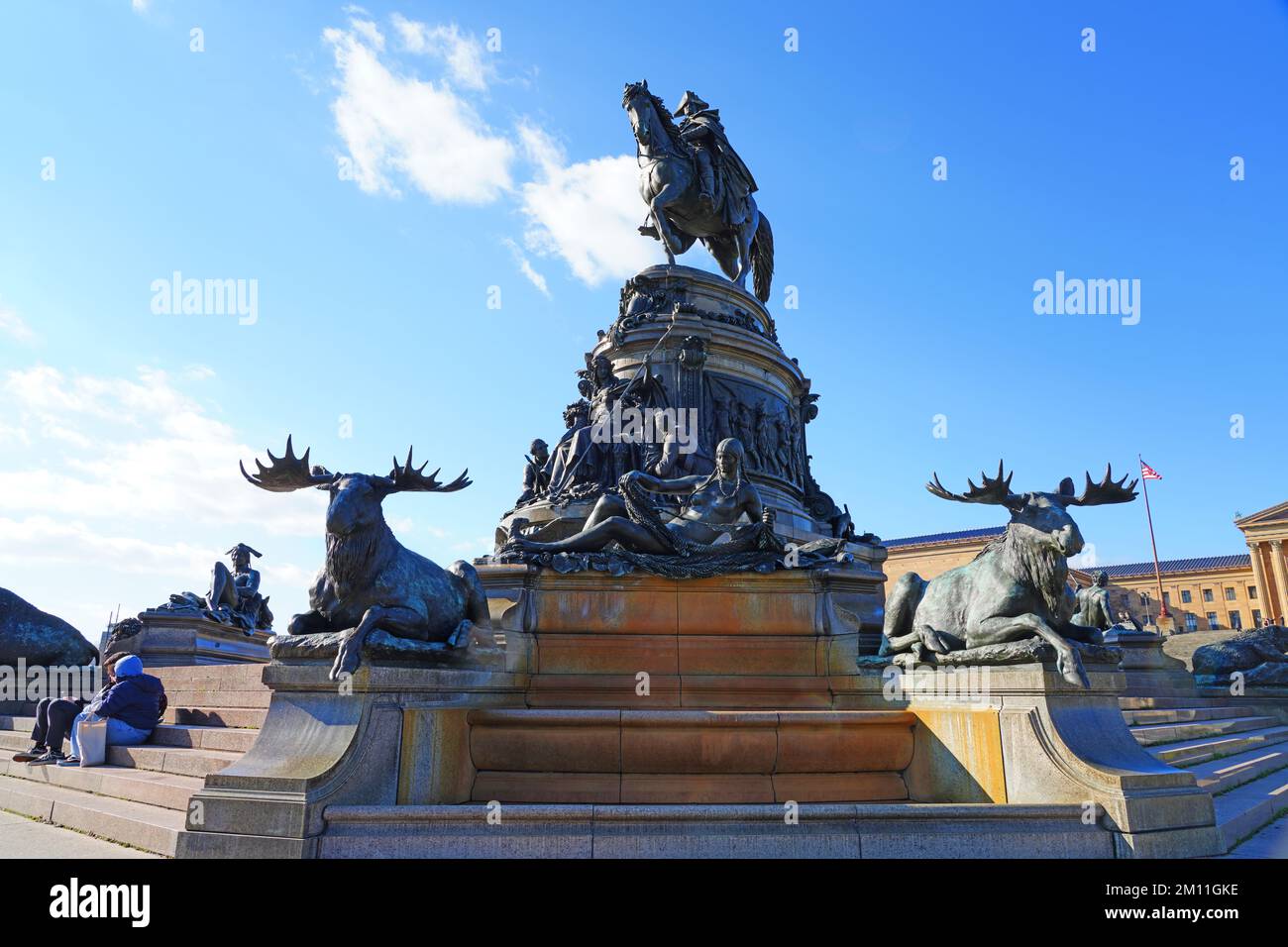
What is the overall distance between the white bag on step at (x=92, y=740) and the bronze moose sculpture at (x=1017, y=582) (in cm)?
1011

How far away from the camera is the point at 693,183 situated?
2322cm

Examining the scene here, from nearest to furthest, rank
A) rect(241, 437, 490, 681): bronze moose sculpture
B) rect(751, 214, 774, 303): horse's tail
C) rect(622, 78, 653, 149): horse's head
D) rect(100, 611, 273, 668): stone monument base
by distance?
rect(241, 437, 490, 681): bronze moose sculpture
rect(100, 611, 273, 668): stone monument base
rect(622, 78, 653, 149): horse's head
rect(751, 214, 774, 303): horse's tail

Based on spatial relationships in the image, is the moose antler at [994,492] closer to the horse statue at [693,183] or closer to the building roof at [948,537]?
the horse statue at [693,183]

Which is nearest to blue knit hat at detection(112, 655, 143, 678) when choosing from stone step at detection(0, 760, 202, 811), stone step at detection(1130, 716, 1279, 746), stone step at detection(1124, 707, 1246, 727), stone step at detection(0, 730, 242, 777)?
stone step at detection(0, 730, 242, 777)

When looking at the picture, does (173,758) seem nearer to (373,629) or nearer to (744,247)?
(373,629)

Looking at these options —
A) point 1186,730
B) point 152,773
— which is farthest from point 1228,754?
point 152,773

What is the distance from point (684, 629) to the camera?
10867mm

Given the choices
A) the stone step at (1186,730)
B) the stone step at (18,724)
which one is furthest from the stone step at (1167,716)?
the stone step at (18,724)

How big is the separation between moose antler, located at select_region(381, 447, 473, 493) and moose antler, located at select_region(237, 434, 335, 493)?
632 millimetres

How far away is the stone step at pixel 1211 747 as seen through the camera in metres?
9.88

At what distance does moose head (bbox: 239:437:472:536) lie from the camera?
317 inches

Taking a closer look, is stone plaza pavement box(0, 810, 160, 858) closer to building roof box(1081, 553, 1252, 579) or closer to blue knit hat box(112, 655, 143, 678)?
blue knit hat box(112, 655, 143, 678)

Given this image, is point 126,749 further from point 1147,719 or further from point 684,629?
point 1147,719
